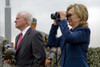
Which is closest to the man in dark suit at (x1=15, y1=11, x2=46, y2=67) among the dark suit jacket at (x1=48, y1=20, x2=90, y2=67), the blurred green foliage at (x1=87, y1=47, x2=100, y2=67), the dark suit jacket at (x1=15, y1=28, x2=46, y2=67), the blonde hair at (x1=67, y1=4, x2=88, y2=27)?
the dark suit jacket at (x1=15, y1=28, x2=46, y2=67)

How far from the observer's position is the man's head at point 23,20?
15.3ft

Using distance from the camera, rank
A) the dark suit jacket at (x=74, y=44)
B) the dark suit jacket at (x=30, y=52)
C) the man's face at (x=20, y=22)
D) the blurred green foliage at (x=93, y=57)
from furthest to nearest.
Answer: the blurred green foliage at (x=93, y=57), the man's face at (x=20, y=22), the dark suit jacket at (x=30, y=52), the dark suit jacket at (x=74, y=44)

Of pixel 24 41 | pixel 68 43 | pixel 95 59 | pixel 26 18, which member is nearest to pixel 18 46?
pixel 24 41

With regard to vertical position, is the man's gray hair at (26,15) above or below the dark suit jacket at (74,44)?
above

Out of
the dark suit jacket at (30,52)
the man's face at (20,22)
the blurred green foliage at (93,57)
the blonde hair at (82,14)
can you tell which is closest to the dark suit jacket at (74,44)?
the blonde hair at (82,14)

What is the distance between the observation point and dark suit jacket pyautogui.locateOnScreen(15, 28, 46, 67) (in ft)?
14.6

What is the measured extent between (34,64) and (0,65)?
5.39 ft

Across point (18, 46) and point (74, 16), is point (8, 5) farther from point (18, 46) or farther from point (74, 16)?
point (74, 16)

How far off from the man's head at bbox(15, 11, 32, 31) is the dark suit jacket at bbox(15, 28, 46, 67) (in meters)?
0.19

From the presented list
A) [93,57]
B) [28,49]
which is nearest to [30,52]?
[28,49]

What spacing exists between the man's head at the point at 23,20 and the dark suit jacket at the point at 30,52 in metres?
0.19

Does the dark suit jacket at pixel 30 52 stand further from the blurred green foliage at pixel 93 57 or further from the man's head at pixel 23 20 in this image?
the blurred green foliage at pixel 93 57

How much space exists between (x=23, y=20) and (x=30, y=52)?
1.86 ft

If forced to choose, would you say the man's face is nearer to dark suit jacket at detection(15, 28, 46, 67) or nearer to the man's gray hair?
the man's gray hair
